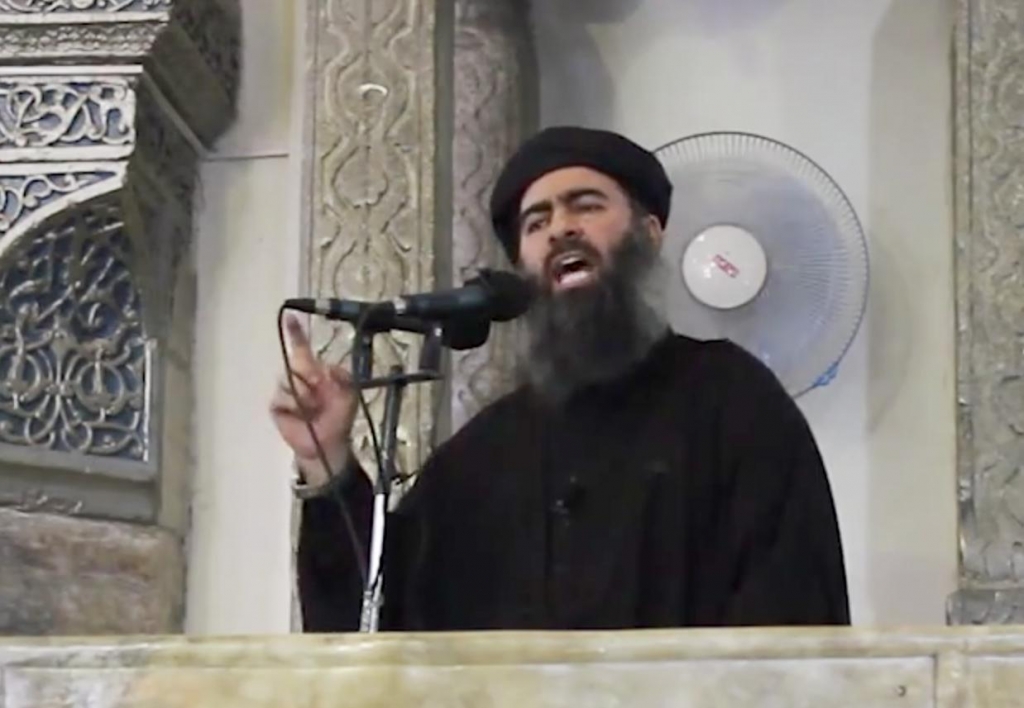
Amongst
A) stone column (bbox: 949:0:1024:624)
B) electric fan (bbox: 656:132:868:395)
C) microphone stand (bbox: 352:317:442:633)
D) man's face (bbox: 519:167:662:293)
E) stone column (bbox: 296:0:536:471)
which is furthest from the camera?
electric fan (bbox: 656:132:868:395)

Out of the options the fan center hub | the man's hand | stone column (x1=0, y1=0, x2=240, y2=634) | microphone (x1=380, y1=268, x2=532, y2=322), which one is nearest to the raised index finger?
the man's hand

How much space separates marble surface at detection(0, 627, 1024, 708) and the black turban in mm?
1164

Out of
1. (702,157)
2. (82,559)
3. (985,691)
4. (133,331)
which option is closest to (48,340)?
(133,331)

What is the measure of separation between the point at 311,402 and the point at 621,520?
0.50 m

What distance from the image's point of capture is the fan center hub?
10.5 feet

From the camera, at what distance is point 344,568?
2.11 metres

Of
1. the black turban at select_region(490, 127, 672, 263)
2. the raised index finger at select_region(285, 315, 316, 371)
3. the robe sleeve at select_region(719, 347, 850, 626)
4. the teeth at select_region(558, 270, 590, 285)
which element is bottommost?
the robe sleeve at select_region(719, 347, 850, 626)

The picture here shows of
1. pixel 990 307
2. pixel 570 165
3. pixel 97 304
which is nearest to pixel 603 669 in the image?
pixel 570 165

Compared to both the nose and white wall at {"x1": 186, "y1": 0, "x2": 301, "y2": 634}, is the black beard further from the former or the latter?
white wall at {"x1": 186, "y1": 0, "x2": 301, "y2": 634}

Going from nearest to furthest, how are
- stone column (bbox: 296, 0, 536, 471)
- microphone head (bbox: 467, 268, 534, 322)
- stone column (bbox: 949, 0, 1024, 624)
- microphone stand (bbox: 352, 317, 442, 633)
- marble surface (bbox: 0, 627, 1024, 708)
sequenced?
marble surface (bbox: 0, 627, 1024, 708)
microphone stand (bbox: 352, 317, 442, 633)
microphone head (bbox: 467, 268, 534, 322)
stone column (bbox: 949, 0, 1024, 624)
stone column (bbox: 296, 0, 536, 471)

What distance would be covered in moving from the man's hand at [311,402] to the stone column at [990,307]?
1.35 m

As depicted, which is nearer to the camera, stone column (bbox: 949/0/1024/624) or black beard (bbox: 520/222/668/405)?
black beard (bbox: 520/222/668/405)

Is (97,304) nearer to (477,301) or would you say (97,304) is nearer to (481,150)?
(481,150)

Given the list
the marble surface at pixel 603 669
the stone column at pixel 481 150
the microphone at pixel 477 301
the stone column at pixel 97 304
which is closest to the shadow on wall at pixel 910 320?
the stone column at pixel 481 150
